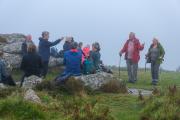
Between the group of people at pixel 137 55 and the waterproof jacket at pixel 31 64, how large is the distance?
6.56 metres

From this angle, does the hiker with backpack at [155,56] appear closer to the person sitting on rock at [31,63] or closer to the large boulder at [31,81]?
the person sitting on rock at [31,63]

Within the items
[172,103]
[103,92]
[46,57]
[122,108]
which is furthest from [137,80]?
[172,103]

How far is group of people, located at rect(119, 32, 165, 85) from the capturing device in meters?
29.8

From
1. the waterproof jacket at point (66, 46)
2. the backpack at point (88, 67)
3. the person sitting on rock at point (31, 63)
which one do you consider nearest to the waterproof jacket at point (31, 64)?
the person sitting on rock at point (31, 63)

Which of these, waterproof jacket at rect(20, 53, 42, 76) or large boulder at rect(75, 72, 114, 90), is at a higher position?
waterproof jacket at rect(20, 53, 42, 76)

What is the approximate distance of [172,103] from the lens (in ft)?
57.7

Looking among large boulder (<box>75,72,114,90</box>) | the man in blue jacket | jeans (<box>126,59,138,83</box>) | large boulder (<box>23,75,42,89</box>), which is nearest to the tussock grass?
large boulder (<box>75,72,114,90</box>)

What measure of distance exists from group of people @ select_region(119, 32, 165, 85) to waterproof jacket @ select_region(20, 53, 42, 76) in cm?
656

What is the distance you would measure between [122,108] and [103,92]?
4058 mm

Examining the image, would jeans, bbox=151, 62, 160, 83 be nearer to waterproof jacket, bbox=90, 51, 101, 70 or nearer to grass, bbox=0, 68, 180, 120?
waterproof jacket, bbox=90, 51, 101, 70

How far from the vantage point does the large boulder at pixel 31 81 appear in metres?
23.1

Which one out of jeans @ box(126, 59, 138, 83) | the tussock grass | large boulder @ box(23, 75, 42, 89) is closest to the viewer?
the tussock grass

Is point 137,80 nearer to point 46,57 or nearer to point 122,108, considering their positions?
point 46,57

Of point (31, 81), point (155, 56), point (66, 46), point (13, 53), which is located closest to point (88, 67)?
point (155, 56)
